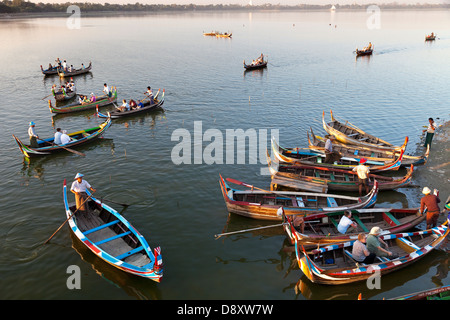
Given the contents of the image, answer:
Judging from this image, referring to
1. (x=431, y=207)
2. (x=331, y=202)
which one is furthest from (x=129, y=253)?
(x=431, y=207)

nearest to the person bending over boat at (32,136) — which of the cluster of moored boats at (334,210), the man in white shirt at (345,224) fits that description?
the cluster of moored boats at (334,210)

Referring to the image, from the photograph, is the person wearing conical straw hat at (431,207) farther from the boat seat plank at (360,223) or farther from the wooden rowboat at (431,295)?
the wooden rowboat at (431,295)

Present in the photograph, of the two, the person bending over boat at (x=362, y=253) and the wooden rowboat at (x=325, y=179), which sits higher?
the wooden rowboat at (x=325, y=179)

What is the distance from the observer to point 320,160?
22516mm

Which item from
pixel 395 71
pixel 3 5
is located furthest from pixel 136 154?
pixel 3 5

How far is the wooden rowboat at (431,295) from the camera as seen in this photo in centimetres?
1074

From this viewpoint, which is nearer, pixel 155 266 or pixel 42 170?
pixel 155 266

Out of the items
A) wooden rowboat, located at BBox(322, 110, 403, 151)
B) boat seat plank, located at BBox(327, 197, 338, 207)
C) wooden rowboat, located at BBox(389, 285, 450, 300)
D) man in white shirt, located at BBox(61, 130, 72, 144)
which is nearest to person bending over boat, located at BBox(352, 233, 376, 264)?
wooden rowboat, located at BBox(389, 285, 450, 300)

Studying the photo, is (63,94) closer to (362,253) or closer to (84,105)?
(84,105)

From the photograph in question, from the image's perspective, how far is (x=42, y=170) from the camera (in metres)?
23.2

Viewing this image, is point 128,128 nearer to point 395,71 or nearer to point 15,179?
point 15,179

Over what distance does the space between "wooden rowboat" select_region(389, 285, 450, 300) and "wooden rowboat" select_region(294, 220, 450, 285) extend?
78.7 inches

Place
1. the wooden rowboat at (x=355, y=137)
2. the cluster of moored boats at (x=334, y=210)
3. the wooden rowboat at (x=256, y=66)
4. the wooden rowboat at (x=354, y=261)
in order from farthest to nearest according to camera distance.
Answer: the wooden rowboat at (x=256, y=66) → the wooden rowboat at (x=355, y=137) → the cluster of moored boats at (x=334, y=210) → the wooden rowboat at (x=354, y=261)
